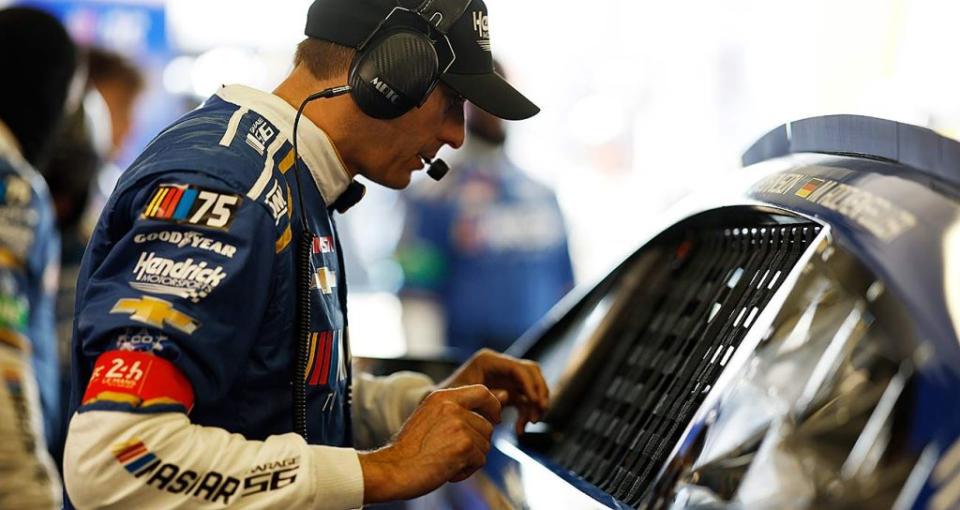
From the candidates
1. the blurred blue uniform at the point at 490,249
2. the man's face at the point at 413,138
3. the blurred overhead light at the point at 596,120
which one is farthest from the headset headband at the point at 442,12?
the blurred overhead light at the point at 596,120

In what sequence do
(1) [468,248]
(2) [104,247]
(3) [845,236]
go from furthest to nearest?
(1) [468,248] < (2) [104,247] < (3) [845,236]

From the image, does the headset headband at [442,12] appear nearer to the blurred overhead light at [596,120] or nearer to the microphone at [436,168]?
the microphone at [436,168]

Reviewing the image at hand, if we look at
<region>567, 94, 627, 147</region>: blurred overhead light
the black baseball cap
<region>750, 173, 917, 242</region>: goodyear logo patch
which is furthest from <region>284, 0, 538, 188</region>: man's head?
<region>567, 94, 627, 147</region>: blurred overhead light

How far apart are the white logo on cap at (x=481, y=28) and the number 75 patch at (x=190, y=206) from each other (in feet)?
1.88

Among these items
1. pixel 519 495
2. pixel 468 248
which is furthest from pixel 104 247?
pixel 468 248

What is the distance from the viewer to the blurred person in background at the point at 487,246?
5.20 meters

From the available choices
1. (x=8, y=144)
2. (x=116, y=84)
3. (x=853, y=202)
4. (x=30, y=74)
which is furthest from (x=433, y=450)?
(x=116, y=84)

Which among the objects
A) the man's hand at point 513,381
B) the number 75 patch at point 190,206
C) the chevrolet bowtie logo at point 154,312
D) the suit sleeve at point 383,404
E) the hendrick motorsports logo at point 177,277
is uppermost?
the number 75 patch at point 190,206

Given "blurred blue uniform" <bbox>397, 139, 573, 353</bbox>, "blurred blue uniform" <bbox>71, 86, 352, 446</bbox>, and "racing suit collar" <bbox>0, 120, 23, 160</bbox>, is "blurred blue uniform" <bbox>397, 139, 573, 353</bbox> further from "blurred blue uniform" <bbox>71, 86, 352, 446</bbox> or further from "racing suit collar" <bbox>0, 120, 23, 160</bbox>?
"blurred blue uniform" <bbox>71, 86, 352, 446</bbox>

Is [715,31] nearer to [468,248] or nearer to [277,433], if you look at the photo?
[468,248]

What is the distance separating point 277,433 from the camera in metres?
1.83

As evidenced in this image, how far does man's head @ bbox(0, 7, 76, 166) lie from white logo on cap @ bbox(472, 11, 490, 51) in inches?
56.7

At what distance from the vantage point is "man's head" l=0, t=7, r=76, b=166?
3.05 m

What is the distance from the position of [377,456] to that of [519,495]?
27 centimetres
